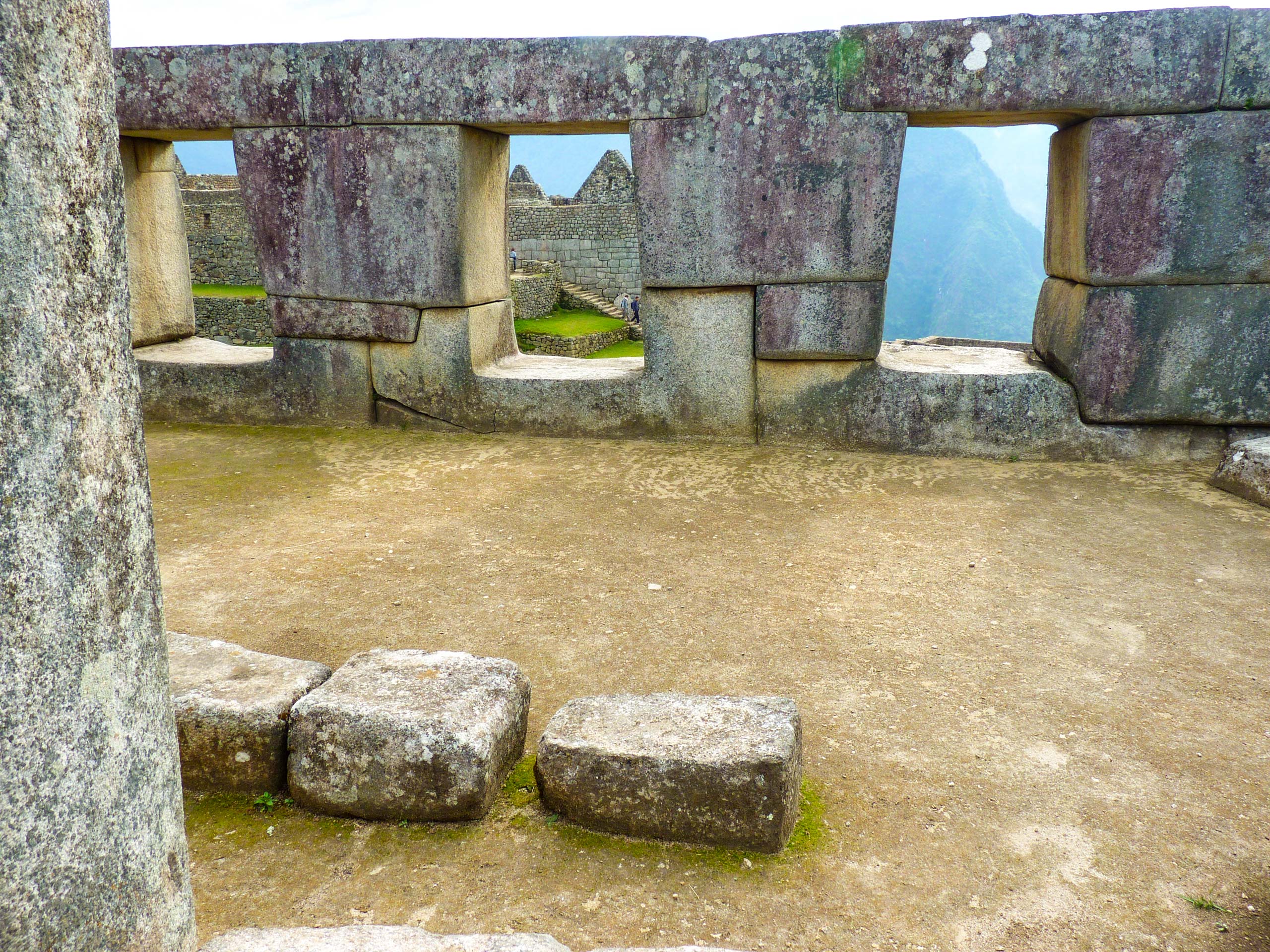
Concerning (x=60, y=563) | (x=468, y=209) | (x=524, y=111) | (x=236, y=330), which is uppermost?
(x=524, y=111)

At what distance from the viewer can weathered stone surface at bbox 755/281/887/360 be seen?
543 cm

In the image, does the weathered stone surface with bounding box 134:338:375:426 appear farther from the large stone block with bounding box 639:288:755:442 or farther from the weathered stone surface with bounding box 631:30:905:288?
the weathered stone surface with bounding box 631:30:905:288

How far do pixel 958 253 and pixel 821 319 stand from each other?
134237mm

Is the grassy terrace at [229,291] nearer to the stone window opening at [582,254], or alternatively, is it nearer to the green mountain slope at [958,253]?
the stone window opening at [582,254]

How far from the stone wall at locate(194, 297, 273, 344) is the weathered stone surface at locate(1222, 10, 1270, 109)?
1814 centimetres

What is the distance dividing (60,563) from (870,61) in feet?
16.1

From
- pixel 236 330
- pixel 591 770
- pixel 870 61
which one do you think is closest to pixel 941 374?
pixel 870 61

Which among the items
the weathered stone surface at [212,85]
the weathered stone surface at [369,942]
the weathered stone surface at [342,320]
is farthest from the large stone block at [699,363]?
the weathered stone surface at [369,942]

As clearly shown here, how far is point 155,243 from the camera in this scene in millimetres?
6531

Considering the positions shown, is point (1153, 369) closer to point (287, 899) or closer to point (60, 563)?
point (287, 899)

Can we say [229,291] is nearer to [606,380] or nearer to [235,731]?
[606,380]

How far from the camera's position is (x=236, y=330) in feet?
64.7

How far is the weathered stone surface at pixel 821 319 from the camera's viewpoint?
543 cm

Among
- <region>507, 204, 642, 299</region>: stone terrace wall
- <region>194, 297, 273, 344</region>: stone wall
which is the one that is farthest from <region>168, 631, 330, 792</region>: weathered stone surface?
<region>507, 204, 642, 299</region>: stone terrace wall
